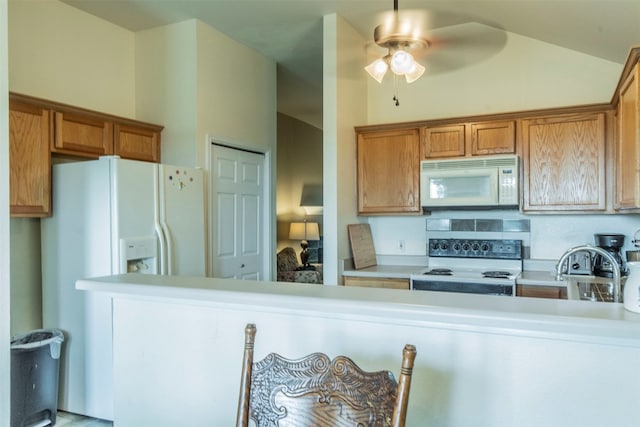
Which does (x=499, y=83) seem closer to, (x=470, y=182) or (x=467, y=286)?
(x=470, y=182)

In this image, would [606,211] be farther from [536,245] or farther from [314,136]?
[314,136]

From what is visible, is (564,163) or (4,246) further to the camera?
(564,163)

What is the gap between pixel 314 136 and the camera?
813cm

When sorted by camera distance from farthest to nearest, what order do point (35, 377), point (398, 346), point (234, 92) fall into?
point (234, 92) < point (35, 377) < point (398, 346)

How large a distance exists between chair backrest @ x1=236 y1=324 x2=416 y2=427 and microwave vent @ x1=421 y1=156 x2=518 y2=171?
2.89 metres

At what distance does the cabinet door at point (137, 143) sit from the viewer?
3.57 meters

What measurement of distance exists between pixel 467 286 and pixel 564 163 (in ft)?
3.91

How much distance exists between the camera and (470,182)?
3.65 meters

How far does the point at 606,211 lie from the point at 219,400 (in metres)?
3.07

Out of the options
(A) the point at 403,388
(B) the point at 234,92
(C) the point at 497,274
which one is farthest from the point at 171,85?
(A) the point at 403,388

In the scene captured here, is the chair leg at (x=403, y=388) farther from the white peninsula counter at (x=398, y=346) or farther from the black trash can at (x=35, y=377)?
the black trash can at (x=35, y=377)

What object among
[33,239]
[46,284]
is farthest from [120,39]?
[46,284]

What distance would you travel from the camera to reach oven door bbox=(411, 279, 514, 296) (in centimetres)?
329

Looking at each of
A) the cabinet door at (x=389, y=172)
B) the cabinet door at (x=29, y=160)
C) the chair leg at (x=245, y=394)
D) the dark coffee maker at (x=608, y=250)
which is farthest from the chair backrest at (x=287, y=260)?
the chair leg at (x=245, y=394)
